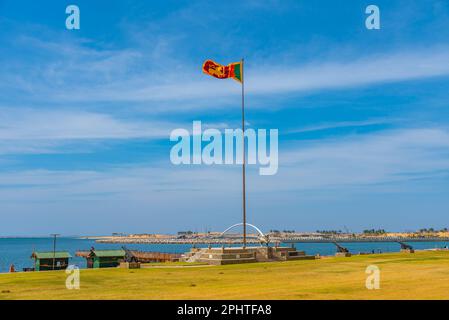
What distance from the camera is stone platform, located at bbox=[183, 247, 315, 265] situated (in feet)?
137

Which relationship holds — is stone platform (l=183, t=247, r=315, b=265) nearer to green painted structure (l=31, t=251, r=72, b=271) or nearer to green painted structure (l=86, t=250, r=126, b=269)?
green painted structure (l=86, t=250, r=126, b=269)

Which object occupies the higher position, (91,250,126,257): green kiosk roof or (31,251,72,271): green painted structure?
(91,250,126,257): green kiosk roof

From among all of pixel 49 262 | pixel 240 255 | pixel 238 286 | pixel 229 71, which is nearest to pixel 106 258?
pixel 49 262

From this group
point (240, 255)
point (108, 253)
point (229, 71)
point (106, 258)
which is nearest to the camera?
point (240, 255)

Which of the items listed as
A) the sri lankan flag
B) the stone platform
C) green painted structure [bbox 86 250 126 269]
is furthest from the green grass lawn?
green painted structure [bbox 86 250 126 269]

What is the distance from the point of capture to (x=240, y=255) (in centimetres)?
4347

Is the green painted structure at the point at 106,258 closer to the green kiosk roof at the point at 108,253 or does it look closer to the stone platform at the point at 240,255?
the green kiosk roof at the point at 108,253

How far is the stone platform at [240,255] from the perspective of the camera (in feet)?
137

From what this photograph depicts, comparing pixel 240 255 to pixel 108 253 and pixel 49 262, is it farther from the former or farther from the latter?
pixel 49 262

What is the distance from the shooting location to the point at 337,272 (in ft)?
97.8
